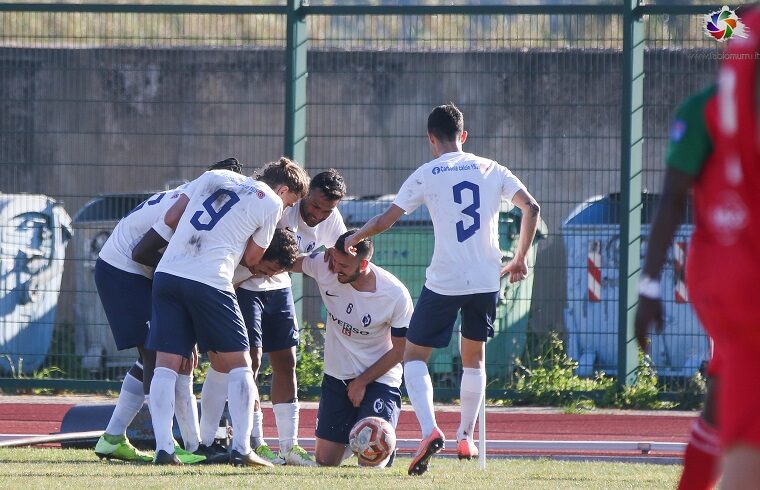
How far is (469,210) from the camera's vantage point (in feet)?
23.7

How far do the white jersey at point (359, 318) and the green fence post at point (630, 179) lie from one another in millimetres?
3530

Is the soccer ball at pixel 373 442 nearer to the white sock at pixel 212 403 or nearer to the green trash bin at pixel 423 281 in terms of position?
the white sock at pixel 212 403

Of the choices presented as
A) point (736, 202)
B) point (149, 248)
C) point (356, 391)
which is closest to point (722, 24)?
point (356, 391)

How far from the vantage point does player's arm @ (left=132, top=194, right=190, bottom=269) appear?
6.85 metres

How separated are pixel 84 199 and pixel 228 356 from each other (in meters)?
5.22

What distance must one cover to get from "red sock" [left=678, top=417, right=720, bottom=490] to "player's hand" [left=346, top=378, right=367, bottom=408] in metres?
3.99

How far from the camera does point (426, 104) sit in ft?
36.2

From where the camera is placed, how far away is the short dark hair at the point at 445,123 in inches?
288

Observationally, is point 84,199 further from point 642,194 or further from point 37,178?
point 642,194

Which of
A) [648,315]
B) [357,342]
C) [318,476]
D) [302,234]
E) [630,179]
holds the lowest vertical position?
[318,476]

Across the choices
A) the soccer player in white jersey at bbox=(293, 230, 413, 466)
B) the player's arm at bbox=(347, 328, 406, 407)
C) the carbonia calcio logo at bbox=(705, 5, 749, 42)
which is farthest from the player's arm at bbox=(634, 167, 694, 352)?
the carbonia calcio logo at bbox=(705, 5, 749, 42)

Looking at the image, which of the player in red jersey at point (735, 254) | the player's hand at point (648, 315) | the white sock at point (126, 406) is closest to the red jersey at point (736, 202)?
the player in red jersey at point (735, 254)

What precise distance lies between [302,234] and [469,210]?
1196 millimetres

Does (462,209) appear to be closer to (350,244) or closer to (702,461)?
(350,244)
